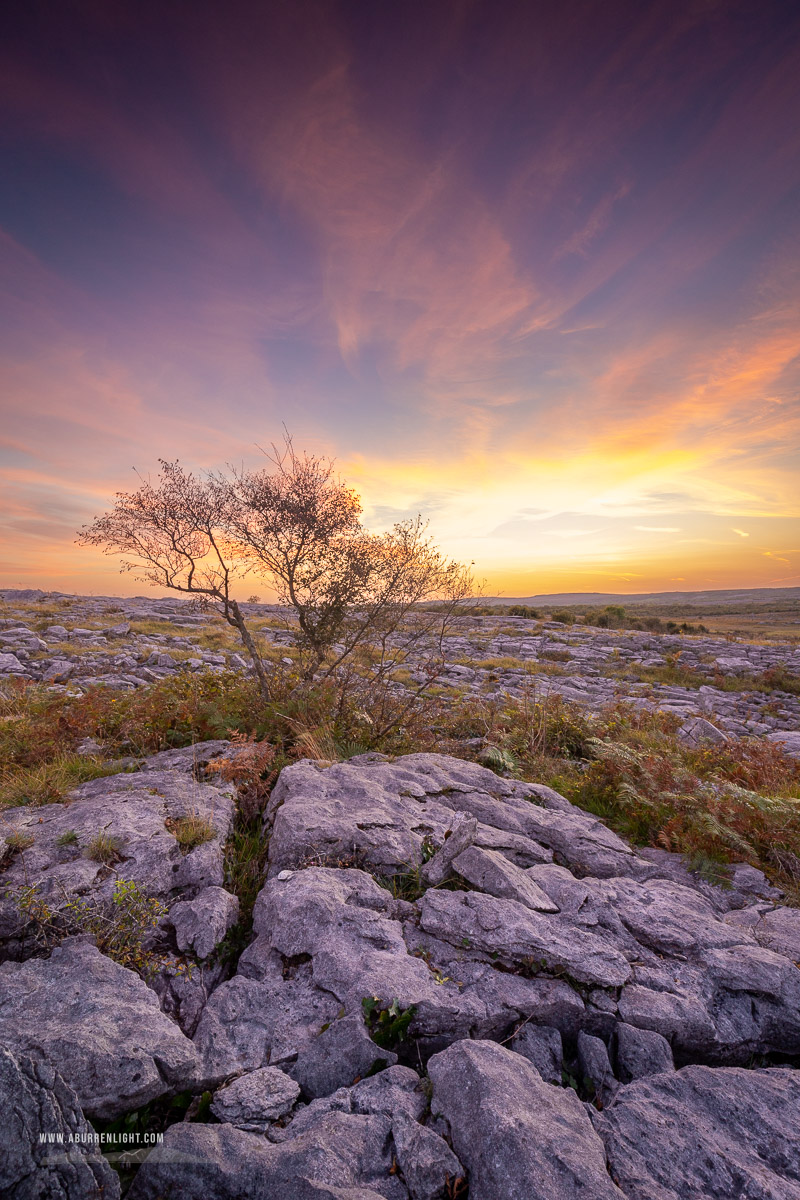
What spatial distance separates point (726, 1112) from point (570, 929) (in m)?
1.44

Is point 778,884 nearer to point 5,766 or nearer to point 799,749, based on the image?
point 799,749

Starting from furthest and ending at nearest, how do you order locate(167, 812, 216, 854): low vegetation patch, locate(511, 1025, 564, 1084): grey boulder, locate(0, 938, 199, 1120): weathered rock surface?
1. locate(167, 812, 216, 854): low vegetation patch
2. locate(511, 1025, 564, 1084): grey boulder
3. locate(0, 938, 199, 1120): weathered rock surface

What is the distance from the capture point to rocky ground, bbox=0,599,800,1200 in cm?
243

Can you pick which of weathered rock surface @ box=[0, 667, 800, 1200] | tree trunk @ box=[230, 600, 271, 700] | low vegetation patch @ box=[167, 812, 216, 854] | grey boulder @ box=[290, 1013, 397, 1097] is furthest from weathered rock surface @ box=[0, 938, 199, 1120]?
tree trunk @ box=[230, 600, 271, 700]

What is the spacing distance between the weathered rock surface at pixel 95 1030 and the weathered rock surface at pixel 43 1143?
239mm

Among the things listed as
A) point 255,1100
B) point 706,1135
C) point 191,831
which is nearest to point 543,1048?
point 706,1135

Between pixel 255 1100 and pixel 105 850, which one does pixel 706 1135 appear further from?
pixel 105 850

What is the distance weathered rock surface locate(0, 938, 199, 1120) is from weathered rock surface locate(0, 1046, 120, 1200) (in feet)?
0.79

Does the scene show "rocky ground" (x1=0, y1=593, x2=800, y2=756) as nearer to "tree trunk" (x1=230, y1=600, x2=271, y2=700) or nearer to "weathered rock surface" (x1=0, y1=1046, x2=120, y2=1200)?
"tree trunk" (x1=230, y1=600, x2=271, y2=700)

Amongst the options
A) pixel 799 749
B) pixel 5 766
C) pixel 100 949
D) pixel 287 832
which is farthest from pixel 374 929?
pixel 799 749

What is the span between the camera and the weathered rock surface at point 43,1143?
212 cm

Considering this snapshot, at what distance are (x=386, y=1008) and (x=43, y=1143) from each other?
1.94m

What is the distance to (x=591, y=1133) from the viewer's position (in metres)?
2.62

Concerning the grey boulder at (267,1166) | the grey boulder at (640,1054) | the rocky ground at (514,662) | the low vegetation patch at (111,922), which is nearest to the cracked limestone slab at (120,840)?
the low vegetation patch at (111,922)
